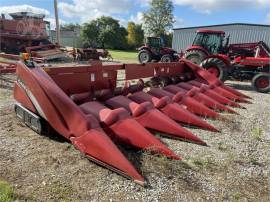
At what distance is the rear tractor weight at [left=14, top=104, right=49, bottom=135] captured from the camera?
3318mm

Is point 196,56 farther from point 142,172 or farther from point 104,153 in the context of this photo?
point 104,153

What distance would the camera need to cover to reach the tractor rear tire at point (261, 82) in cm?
898

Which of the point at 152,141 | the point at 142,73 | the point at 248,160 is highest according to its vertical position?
the point at 142,73

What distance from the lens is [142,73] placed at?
5227 millimetres

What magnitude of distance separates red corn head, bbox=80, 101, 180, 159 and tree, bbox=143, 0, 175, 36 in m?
60.4

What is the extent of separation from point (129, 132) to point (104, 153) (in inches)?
21.4

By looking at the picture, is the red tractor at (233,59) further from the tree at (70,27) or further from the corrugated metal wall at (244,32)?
the tree at (70,27)

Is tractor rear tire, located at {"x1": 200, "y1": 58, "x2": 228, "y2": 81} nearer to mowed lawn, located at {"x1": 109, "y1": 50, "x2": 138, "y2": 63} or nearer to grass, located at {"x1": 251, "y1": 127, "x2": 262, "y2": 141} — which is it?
grass, located at {"x1": 251, "y1": 127, "x2": 262, "y2": 141}

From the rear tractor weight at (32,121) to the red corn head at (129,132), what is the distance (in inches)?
26.6

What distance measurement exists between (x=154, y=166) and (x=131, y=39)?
57974mm

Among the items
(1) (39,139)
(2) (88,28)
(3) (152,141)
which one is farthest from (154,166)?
(2) (88,28)

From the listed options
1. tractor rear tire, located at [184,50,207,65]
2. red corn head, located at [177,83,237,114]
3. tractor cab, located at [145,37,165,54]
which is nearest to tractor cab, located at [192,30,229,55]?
tractor rear tire, located at [184,50,207,65]

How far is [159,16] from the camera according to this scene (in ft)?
204

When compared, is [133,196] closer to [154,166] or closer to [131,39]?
[154,166]
